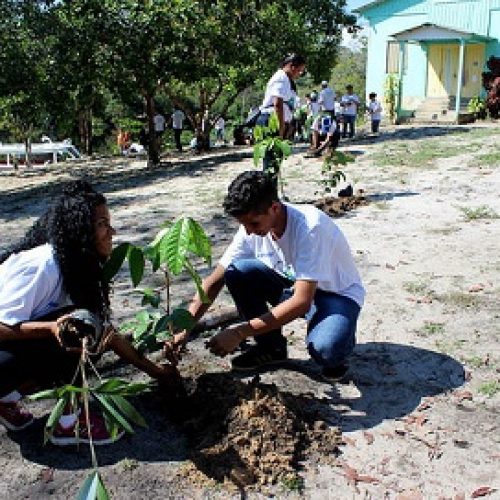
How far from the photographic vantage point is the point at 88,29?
38.6 feet

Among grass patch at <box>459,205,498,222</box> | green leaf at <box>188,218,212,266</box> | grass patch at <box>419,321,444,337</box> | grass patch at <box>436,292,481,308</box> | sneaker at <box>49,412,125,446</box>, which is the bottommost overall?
grass patch at <box>419,321,444,337</box>

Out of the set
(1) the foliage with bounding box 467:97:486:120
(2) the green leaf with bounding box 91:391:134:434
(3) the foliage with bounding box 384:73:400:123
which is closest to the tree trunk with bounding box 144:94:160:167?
(3) the foliage with bounding box 384:73:400:123

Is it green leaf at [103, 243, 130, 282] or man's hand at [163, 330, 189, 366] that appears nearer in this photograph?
green leaf at [103, 243, 130, 282]

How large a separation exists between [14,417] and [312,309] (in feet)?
4.50

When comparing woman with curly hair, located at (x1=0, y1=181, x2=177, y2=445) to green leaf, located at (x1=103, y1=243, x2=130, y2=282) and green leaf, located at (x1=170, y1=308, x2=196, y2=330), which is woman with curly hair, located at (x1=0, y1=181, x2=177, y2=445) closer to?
green leaf, located at (x1=103, y1=243, x2=130, y2=282)

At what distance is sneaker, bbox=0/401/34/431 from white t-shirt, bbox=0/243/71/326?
47 centimetres

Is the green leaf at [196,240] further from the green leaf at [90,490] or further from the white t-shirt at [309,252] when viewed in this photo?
the green leaf at [90,490]

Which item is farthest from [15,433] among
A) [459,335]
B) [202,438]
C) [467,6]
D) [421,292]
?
[467,6]

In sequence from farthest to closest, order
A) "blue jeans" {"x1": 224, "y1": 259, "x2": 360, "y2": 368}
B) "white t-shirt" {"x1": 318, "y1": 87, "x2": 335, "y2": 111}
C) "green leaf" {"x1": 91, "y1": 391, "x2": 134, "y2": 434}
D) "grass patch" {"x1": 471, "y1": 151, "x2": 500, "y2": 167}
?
"white t-shirt" {"x1": 318, "y1": 87, "x2": 335, "y2": 111} < "grass patch" {"x1": 471, "y1": 151, "x2": 500, "y2": 167} < "blue jeans" {"x1": 224, "y1": 259, "x2": 360, "y2": 368} < "green leaf" {"x1": 91, "y1": 391, "x2": 134, "y2": 434}

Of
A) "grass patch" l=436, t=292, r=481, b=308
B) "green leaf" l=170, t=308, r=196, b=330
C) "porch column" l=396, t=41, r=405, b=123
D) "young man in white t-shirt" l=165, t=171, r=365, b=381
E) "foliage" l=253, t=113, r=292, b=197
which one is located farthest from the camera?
"porch column" l=396, t=41, r=405, b=123

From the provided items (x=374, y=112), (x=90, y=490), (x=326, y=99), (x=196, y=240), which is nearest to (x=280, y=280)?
(x=196, y=240)

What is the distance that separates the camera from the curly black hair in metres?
2.38

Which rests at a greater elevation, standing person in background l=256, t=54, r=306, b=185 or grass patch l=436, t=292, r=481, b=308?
standing person in background l=256, t=54, r=306, b=185

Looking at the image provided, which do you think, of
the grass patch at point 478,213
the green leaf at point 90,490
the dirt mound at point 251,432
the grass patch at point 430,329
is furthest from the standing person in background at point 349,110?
the green leaf at point 90,490
